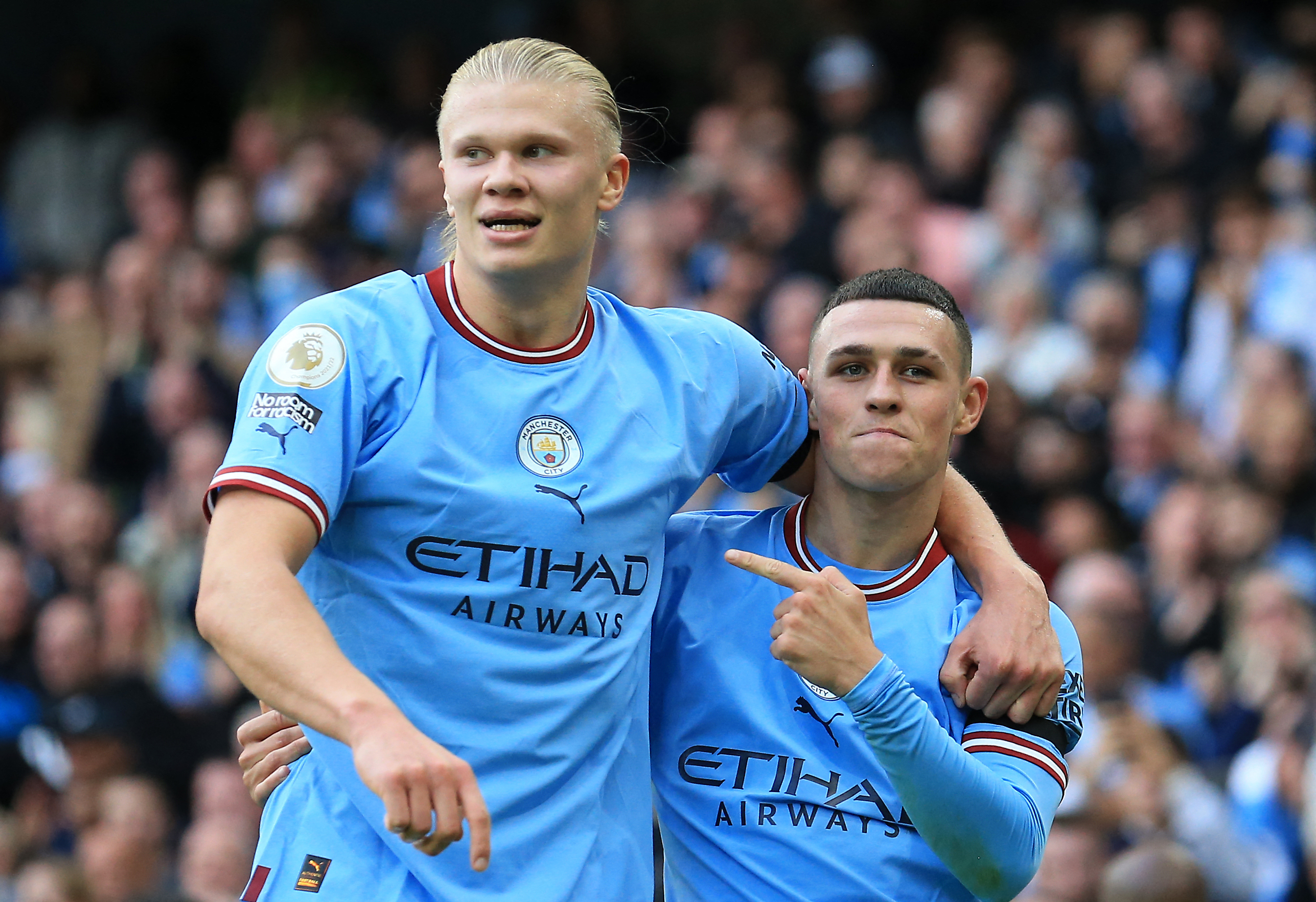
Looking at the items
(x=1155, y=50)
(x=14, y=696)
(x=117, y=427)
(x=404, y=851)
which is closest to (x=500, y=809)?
(x=404, y=851)

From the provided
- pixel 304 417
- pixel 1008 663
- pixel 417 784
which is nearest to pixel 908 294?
pixel 1008 663

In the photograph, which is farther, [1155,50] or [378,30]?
[378,30]

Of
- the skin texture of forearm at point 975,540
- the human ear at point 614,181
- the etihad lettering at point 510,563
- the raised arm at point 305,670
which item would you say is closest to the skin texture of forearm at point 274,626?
the raised arm at point 305,670

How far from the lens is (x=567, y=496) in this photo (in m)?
3.35

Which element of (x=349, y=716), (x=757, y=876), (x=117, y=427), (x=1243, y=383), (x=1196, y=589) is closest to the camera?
(x=349, y=716)

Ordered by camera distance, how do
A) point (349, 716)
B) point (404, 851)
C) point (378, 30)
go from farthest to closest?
point (378, 30) → point (404, 851) → point (349, 716)

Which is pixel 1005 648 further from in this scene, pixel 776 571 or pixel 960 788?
pixel 776 571

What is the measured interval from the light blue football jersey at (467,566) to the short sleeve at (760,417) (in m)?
0.45

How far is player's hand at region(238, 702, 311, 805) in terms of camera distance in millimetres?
3559

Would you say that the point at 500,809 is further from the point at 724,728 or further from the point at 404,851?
the point at 724,728

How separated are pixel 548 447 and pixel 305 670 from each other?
77 centimetres

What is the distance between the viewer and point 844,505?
13.0ft

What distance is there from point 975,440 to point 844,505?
457 cm

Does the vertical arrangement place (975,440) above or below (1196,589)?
above
